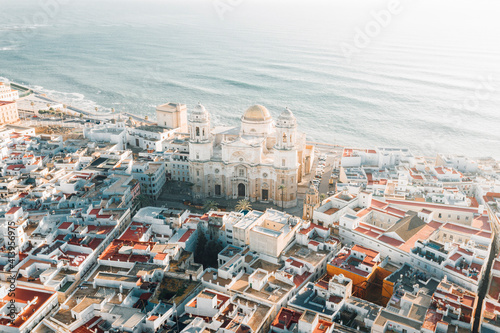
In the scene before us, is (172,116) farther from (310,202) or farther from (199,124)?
(310,202)

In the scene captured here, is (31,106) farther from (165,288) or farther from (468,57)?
(468,57)

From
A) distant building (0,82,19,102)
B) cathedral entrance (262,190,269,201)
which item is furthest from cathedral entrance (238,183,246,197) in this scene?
distant building (0,82,19,102)

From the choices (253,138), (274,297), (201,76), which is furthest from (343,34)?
(274,297)

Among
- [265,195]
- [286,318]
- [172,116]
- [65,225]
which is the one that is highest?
[172,116]

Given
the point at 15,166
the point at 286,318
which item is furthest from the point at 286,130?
the point at 15,166

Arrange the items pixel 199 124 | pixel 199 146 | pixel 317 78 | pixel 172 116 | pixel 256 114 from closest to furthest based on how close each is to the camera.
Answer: pixel 199 124 < pixel 199 146 < pixel 256 114 < pixel 172 116 < pixel 317 78

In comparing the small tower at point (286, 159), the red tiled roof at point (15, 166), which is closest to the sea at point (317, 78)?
the small tower at point (286, 159)

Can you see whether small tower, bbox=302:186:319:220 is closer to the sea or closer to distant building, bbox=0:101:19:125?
the sea

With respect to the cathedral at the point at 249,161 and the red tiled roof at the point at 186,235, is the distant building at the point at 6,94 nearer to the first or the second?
the cathedral at the point at 249,161
